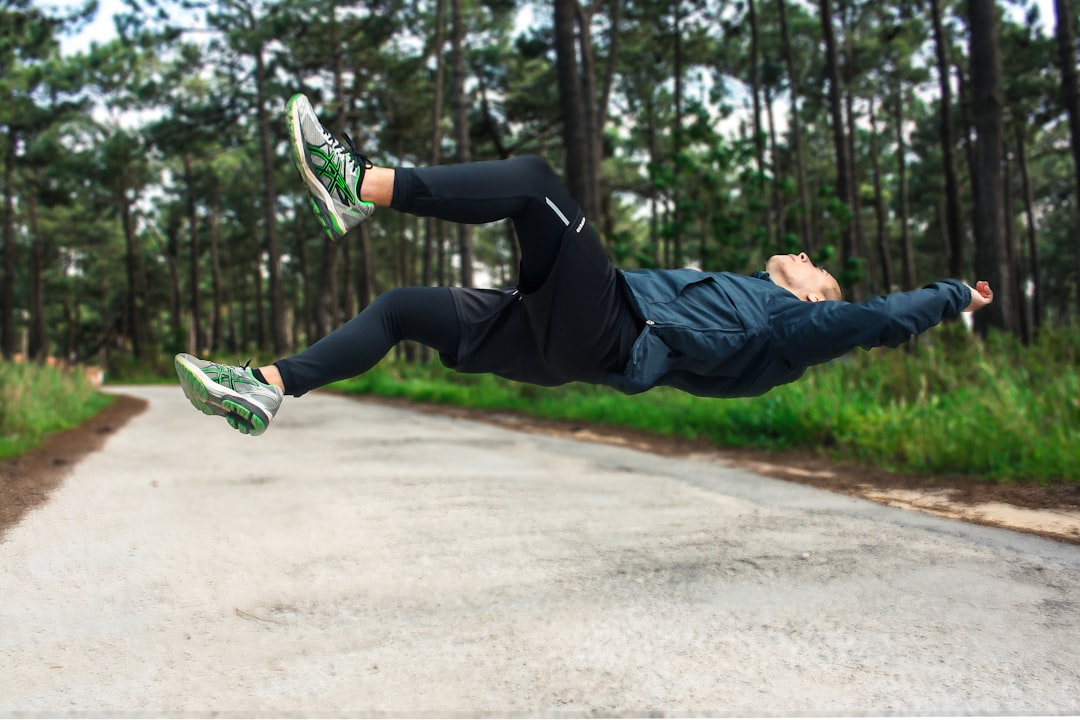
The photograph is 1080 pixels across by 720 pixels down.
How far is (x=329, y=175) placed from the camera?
3.07 meters

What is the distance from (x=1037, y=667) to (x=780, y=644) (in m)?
0.79

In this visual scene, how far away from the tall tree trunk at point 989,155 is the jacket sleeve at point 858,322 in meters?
9.29

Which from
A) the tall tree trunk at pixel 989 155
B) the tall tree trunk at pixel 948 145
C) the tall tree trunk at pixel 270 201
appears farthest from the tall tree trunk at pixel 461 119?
the tall tree trunk at pixel 270 201

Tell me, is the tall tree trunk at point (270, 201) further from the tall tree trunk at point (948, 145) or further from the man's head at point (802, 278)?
the man's head at point (802, 278)

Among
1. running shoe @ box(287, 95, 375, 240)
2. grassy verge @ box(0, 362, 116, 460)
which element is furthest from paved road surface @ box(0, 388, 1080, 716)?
grassy verge @ box(0, 362, 116, 460)

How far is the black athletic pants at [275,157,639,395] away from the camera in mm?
3023

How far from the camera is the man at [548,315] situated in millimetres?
3031

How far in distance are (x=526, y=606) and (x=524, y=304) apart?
4.01 ft

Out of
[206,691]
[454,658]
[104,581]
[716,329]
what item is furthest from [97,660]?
[716,329]

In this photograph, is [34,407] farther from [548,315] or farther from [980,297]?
[980,297]

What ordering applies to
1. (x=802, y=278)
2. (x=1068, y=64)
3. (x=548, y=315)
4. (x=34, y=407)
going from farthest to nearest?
(x=1068, y=64) < (x=34, y=407) < (x=802, y=278) < (x=548, y=315)

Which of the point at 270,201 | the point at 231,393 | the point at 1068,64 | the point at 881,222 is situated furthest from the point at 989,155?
the point at 270,201

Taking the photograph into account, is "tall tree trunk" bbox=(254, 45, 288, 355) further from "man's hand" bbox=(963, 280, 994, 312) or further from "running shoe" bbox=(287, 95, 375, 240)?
"man's hand" bbox=(963, 280, 994, 312)

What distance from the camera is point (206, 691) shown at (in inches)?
102
